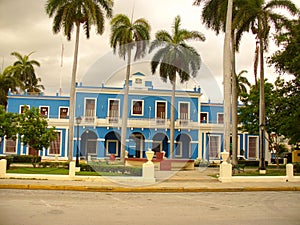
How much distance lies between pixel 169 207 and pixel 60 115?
31034mm

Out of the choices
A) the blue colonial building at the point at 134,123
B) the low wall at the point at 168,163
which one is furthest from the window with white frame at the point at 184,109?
the low wall at the point at 168,163

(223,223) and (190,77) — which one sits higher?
(190,77)

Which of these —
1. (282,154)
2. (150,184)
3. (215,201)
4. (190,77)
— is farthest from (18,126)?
(282,154)

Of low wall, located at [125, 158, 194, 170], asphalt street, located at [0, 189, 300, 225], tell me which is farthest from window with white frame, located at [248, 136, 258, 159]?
asphalt street, located at [0, 189, 300, 225]

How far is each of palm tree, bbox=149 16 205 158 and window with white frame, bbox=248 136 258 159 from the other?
13.6 meters

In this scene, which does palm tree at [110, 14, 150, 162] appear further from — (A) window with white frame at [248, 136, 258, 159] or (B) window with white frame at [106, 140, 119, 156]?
(A) window with white frame at [248, 136, 258, 159]

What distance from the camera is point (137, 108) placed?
38812 millimetres

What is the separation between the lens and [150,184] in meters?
16.8

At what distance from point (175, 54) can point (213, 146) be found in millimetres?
13218

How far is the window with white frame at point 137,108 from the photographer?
38781 mm

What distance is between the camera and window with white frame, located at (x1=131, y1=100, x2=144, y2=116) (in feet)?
127

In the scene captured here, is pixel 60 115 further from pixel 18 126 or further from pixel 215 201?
pixel 215 201

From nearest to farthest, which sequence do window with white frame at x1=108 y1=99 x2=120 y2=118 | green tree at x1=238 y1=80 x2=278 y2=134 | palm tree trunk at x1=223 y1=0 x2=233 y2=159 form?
palm tree trunk at x1=223 y1=0 x2=233 y2=159
green tree at x1=238 y1=80 x2=278 y2=134
window with white frame at x1=108 y1=99 x2=120 y2=118

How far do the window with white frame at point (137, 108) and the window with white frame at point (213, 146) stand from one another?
7734 mm
